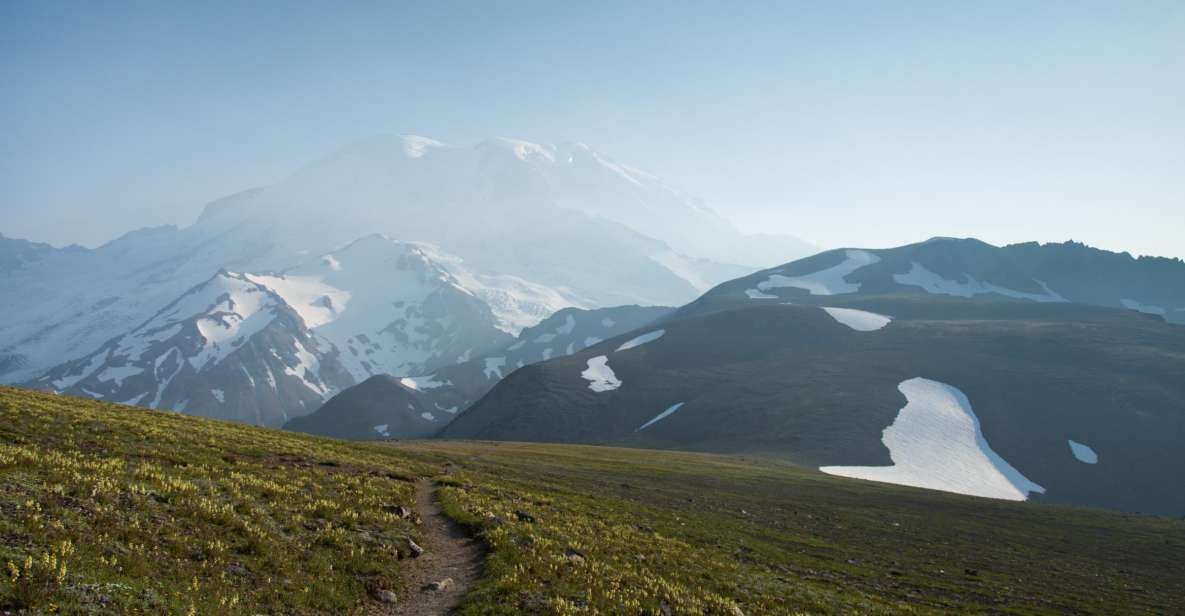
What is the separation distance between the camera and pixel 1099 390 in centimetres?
13562

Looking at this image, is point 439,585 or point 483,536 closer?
point 439,585

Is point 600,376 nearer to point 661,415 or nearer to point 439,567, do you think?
point 661,415

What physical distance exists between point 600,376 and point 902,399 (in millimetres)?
74421

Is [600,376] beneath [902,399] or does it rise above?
beneath

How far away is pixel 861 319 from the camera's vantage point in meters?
192

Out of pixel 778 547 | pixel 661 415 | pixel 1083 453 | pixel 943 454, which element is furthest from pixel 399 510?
pixel 1083 453

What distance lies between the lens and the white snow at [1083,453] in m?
117

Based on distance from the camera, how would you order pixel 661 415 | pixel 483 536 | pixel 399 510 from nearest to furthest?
1. pixel 483 536
2. pixel 399 510
3. pixel 661 415

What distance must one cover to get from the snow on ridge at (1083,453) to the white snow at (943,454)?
1550 centimetres

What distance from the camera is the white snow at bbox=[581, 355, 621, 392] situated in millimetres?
164875

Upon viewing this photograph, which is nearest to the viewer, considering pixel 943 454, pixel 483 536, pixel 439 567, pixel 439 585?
pixel 439 585

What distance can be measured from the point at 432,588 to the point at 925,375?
152816 mm

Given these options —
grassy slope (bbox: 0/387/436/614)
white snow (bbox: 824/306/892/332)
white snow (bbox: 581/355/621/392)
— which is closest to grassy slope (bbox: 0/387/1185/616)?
grassy slope (bbox: 0/387/436/614)

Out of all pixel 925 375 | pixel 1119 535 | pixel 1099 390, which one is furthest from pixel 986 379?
pixel 1119 535
